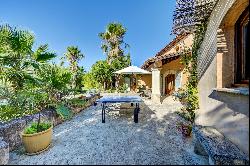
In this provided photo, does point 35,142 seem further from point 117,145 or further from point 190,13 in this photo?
point 190,13

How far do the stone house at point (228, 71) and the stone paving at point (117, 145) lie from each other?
3.52 feet

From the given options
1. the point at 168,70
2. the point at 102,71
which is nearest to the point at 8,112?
the point at 168,70

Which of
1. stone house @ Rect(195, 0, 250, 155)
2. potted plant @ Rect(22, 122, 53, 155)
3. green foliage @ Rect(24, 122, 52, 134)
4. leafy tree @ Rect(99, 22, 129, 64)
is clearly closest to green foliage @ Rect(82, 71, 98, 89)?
leafy tree @ Rect(99, 22, 129, 64)

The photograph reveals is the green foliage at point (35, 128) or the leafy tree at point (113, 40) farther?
the leafy tree at point (113, 40)

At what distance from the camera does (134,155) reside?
16.6 feet

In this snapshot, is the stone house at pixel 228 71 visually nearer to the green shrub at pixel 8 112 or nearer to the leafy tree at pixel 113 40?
the green shrub at pixel 8 112

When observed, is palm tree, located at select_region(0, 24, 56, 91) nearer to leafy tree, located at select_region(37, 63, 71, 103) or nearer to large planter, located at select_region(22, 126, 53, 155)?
leafy tree, located at select_region(37, 63, 71, 103)

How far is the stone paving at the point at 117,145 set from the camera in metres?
4.81

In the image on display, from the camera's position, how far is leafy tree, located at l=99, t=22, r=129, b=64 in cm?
2945

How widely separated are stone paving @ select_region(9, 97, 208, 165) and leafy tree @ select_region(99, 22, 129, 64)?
21.9 m

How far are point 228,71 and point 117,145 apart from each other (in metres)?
3.66

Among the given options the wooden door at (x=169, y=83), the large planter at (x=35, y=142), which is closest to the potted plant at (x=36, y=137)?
the large planter at (x=35, y=142)

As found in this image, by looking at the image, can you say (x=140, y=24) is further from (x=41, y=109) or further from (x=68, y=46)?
(x=41, y=109)

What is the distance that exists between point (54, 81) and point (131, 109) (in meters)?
5.24
